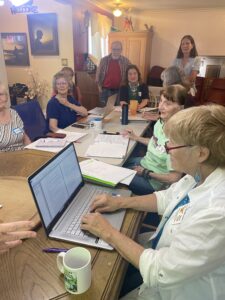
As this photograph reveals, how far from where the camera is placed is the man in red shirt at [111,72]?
4.24 metres

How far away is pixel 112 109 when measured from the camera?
3117 mm

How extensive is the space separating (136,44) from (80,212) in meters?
5.80

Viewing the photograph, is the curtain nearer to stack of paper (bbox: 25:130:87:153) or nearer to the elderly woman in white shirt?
stack of paper (bbox: 25:130:87:153)

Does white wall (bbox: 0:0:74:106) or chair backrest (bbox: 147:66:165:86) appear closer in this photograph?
white wall (bbox: 0:0:74:106)

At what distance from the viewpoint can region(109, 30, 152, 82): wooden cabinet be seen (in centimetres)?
595

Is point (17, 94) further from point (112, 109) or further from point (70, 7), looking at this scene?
point (112, 109)

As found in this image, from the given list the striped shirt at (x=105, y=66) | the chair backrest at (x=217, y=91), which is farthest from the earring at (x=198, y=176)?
the chair backrest at (x=217, y=91)

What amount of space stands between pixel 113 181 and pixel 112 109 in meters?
1.99

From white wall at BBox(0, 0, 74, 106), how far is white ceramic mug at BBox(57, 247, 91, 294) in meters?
4.66

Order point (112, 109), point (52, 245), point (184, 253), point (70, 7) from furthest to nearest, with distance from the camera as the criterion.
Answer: point (70, 7)
point (112, 109)
point (52, 245)
point (184, 253)

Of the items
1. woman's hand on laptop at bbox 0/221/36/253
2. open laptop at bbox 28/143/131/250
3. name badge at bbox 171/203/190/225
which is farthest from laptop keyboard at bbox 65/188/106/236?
name badge at bbox 171/203/190/225

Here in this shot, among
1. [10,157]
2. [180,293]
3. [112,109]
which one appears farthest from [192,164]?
[112,109]

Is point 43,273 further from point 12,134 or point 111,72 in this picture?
point 111,72

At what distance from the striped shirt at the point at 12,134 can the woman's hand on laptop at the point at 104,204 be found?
122 centimetres
